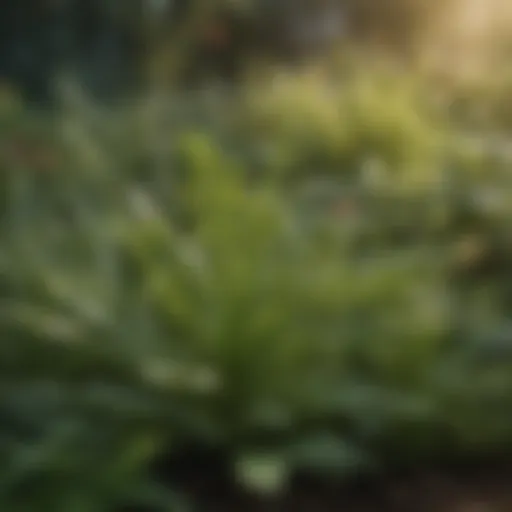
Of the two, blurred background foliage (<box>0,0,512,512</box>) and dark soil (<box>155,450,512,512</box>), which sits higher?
blurred background foliage (<box>0,0,512,512</box>)

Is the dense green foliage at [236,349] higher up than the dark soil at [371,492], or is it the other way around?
the dense green foliage at [236,349]

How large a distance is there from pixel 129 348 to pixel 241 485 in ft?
1.17

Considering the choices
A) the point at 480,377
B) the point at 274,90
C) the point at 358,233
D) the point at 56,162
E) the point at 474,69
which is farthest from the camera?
the point at 474,69

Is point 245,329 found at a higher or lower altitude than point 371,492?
higher

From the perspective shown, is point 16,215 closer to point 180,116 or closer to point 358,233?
point 358,233

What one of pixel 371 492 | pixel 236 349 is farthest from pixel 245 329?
pixel 371 492

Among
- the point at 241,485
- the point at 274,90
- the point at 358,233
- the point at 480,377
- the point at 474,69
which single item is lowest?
the point at 241,485

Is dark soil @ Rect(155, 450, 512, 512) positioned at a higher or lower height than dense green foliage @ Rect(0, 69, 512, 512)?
lower

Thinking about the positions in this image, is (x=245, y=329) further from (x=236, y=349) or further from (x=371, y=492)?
(x=371, y=492)

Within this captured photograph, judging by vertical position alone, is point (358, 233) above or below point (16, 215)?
below

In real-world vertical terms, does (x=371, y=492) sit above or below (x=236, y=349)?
below

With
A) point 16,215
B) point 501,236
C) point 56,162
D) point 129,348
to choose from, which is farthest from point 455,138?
point 129,348

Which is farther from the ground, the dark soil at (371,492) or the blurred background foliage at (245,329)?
the blurred background foliage at (245,329)

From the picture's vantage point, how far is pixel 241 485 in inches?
85.0
